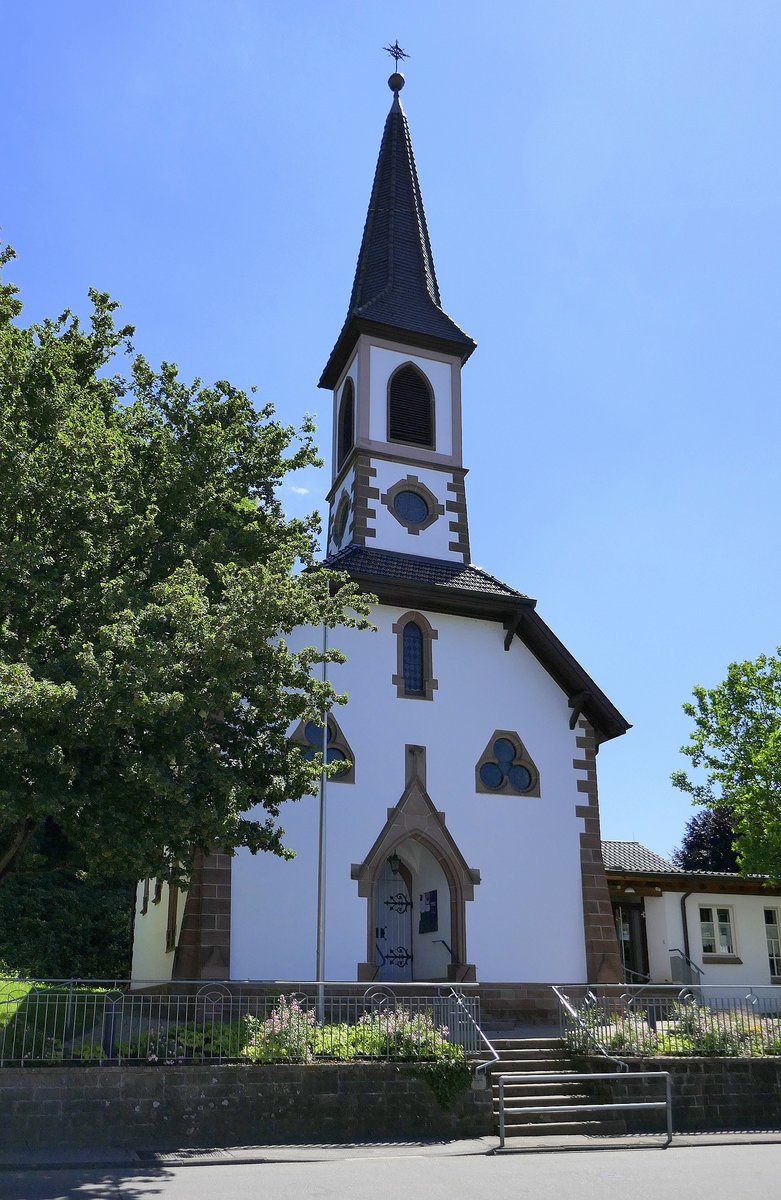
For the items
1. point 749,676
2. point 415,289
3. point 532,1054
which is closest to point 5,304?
point 532,1054

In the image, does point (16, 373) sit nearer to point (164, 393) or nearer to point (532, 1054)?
point (164, 393)

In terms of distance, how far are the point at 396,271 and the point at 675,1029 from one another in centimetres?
1843

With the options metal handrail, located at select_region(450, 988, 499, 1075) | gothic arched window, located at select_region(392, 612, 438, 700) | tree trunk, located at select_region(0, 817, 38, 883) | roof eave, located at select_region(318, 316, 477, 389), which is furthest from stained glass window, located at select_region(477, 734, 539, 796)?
roof eave, located at select_region(318, 316, 477, 389)

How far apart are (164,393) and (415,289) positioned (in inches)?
473

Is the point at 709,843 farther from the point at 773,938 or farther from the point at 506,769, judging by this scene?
the point at 506,769

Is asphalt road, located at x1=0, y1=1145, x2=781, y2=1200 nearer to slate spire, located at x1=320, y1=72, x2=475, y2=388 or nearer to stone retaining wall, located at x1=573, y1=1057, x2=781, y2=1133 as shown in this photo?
stone retaining wall, located at x1=573, y1=1057, x2=781, y2=1133

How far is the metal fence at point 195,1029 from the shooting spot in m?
12.0

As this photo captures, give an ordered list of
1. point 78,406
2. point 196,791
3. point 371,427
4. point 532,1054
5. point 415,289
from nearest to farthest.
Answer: point 196,791
point 78,406
point 532,1054
point 371,427
point 415,289

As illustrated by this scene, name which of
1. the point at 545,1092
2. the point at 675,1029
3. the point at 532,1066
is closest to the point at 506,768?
the point at 675,1029

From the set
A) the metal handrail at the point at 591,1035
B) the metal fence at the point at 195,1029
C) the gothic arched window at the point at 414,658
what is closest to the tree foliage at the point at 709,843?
the gothic arched window at the point at 414,658

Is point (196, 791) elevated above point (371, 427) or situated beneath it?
situated beneath

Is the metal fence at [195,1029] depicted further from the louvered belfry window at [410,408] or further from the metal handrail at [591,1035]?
the louvered belfry window at [410,408]

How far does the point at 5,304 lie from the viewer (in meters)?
14.1

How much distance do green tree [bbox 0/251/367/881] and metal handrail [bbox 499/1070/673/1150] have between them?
4213 millimetres
